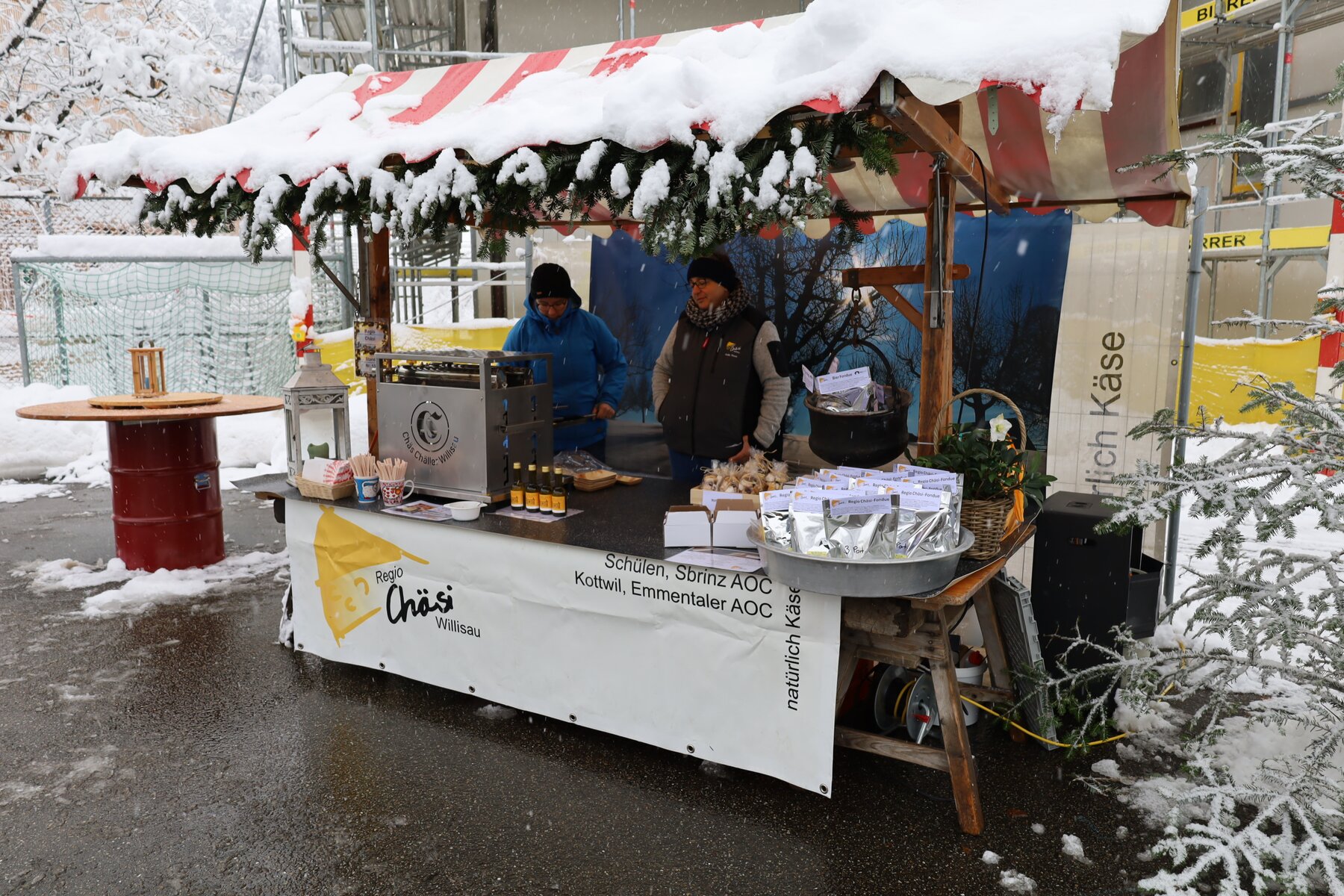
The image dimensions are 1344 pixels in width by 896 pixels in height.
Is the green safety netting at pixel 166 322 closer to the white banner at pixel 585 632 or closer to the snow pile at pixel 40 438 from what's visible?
the snow pile at pixel 40 438

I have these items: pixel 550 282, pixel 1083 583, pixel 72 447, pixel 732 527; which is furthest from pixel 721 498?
pixel 72 447

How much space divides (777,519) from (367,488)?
208cm

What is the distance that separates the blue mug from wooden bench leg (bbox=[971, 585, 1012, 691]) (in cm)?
264

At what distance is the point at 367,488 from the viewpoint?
411 cm

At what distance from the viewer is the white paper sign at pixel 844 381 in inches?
138

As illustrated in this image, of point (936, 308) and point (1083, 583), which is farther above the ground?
point (936, 308)

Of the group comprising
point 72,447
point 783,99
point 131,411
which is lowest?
point 72,447

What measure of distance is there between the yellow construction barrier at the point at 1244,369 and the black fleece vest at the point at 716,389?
816cm

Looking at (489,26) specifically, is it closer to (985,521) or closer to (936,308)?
(936,308)

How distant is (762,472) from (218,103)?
70.1 feet

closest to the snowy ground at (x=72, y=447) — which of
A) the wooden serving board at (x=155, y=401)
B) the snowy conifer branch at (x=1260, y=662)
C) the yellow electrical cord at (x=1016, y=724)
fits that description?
the wooden serving board at (x=155, y=401)

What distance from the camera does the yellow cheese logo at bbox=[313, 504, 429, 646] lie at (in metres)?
4.05

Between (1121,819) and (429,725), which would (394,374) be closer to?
(429,725)

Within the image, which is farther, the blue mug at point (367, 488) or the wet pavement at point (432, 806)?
the blue mug at point (367, 488)
